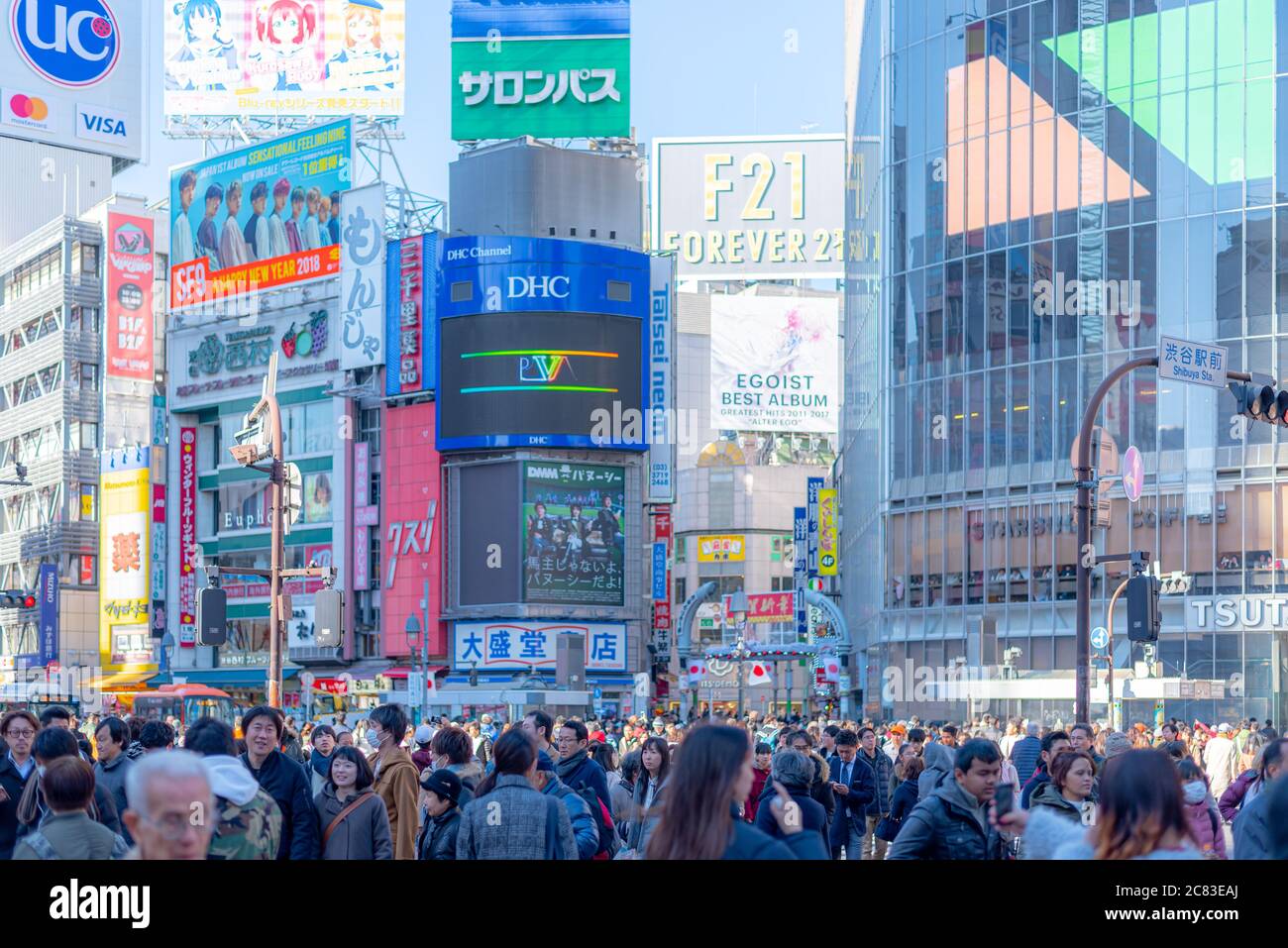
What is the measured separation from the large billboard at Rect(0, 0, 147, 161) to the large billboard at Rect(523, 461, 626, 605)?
180 feet

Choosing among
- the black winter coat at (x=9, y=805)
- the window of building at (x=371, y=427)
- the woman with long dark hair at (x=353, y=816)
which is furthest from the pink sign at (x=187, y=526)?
the woman with long dark hair at (x=353, y=816)

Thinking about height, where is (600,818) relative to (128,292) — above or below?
below

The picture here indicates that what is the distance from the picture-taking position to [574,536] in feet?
259

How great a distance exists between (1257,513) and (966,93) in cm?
1599

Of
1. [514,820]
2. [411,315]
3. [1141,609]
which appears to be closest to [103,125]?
[1141,609]

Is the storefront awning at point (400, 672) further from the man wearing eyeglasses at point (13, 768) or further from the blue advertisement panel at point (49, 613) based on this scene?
the man wearing eyeglasses at point (13, 768)

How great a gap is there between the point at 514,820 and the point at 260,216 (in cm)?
8048

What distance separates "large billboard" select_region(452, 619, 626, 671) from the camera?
77062mm

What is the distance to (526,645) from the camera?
77188 millimetres

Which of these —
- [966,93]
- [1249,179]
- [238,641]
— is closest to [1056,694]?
[1249,179]

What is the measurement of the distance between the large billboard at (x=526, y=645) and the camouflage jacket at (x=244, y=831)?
68.6m

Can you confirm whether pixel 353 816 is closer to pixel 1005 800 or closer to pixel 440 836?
pixel 440 836

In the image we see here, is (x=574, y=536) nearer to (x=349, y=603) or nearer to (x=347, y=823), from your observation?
(x=349, y=603)

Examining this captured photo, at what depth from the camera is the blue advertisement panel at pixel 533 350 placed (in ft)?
257
